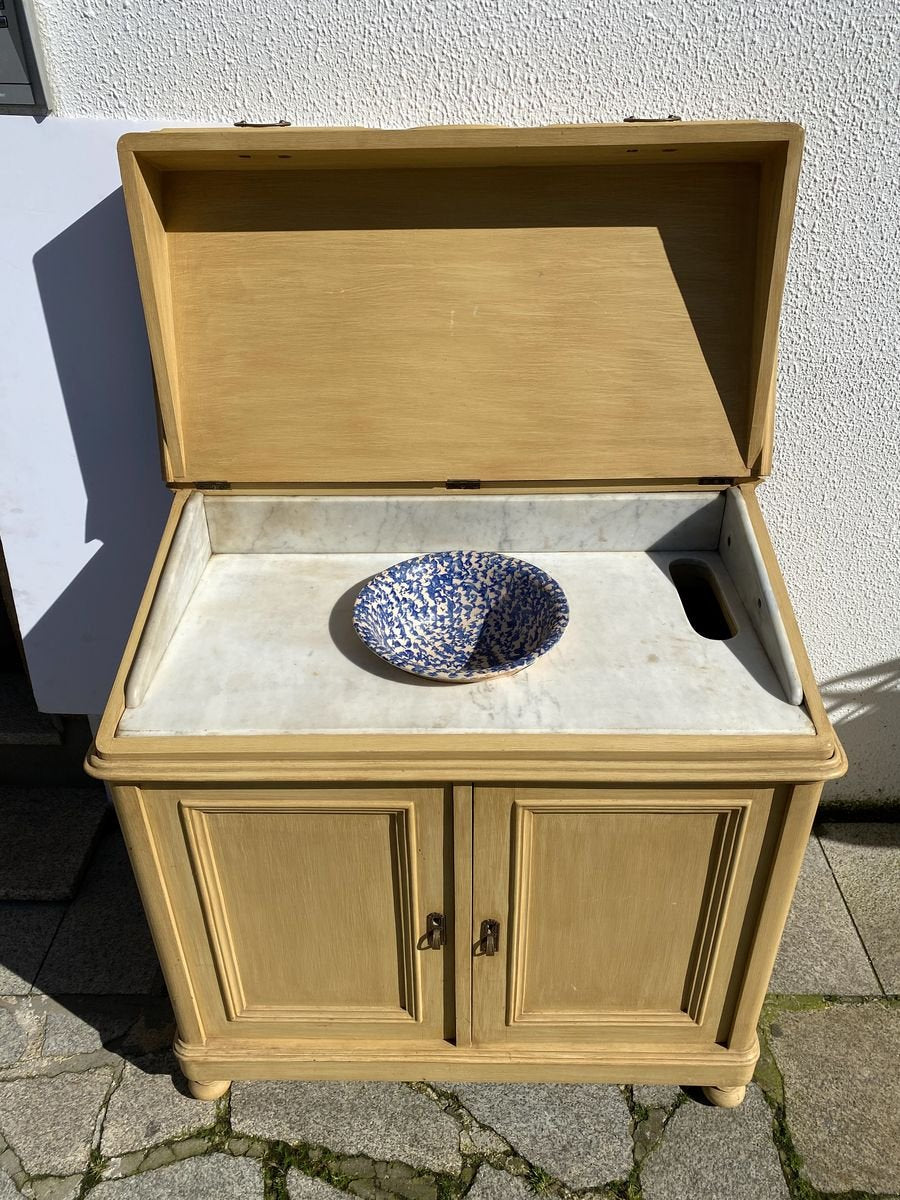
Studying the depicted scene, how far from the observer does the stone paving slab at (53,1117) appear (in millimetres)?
1815

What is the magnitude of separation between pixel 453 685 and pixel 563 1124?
106 centimetres

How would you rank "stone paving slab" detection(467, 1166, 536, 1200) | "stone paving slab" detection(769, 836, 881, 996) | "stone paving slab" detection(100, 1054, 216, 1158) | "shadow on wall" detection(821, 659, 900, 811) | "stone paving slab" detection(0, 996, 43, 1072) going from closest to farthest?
"stone paving slab" detection(467, 1166, 536, 1200) → "stone paving slab" detection(100, 1054, 216, 1158) → "stone paving slab" detection(0, 996, 43, 1072) → "stone paving slab" detection(769, 836, 881, 996) → "shadow on wall" detection(821, 659, 900, 811)

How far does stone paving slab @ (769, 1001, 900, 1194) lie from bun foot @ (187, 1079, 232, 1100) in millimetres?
1237

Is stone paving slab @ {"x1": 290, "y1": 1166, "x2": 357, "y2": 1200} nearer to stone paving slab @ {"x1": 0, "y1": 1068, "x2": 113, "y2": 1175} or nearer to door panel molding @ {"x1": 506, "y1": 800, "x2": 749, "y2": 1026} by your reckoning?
stone paving slab @ {"x1": 0, "y1": 1068, "x2": 113, "y2": 1175}

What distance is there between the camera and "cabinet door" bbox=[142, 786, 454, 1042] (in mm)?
1513

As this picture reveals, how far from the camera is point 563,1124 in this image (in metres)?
1.87

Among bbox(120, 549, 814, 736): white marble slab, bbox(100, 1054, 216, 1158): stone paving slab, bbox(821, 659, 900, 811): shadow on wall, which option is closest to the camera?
bbox(120, 549, 814, 736): white marble slab

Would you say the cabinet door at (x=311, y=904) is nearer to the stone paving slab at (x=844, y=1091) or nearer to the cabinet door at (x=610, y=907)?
the cabinet door at (x=610, y=907)

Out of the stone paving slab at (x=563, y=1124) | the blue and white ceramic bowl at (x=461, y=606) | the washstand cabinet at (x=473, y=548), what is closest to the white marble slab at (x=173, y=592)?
the washstand cabinet at (x=473, y=548)

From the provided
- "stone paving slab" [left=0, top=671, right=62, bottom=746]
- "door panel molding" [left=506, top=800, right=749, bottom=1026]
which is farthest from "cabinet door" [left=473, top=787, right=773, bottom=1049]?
"stone paving slab" [left=0, top=671, right=62, bottom=746]

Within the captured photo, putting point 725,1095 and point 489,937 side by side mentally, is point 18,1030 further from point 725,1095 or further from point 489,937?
point 725,1095

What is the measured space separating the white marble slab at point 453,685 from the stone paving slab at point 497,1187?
1.03 metres

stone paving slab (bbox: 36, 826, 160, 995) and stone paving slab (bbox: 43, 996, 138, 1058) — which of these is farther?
stone paving slab (bbox: 36, 826, 160, 995)

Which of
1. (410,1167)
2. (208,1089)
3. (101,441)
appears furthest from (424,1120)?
(101,441)
